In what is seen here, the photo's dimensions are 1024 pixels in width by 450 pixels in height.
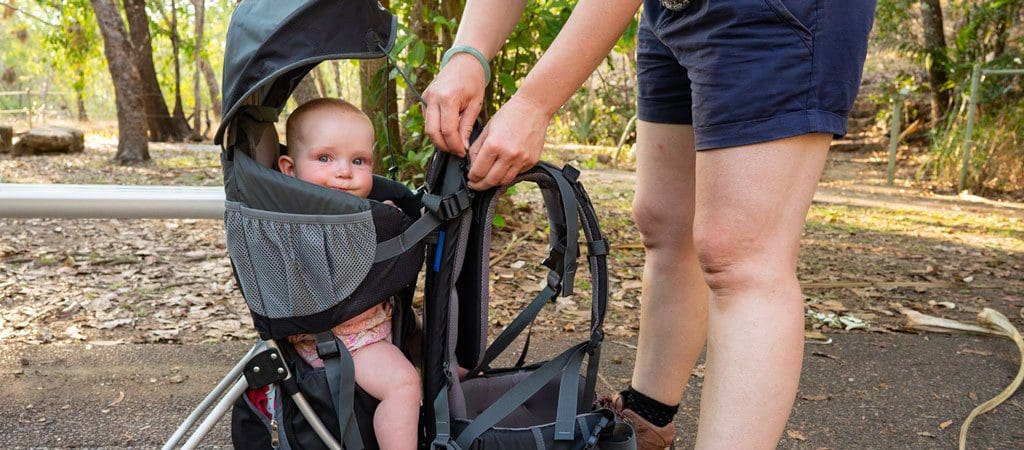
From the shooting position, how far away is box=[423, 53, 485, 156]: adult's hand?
5.25 ft

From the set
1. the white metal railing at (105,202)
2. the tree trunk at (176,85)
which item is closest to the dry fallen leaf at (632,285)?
the white metal railing at (105,202)

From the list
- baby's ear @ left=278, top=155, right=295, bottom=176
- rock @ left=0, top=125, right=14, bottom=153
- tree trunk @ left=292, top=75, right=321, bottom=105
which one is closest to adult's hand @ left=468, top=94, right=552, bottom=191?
baby's ear @ left=278, top=155, right=295, bottom=176

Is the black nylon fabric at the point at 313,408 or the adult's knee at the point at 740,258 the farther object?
the black nylon fabric at the point at 313,408

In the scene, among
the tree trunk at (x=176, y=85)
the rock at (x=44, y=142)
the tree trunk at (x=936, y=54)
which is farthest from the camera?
the tree trunk at (x=176, y=85)

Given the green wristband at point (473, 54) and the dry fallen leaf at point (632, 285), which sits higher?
the green wristband at point (473, 54)

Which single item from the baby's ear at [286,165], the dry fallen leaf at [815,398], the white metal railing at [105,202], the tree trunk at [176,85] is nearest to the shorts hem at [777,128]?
the baby's ear at [286,165]

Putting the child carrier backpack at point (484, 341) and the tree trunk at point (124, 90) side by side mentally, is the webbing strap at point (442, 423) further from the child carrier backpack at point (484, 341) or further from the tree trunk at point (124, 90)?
the tree trunk at point (124, 90)

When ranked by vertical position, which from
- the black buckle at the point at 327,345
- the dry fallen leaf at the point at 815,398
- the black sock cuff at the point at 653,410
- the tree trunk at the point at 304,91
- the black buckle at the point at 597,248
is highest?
the tree trunk at the point at 304,91

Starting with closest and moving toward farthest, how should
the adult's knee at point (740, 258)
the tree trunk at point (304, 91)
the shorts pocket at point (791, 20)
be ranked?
the shorts pocket at point (791, 20) → the adult's knee at point (740, 258) → the tree trunk at point (304, 91)

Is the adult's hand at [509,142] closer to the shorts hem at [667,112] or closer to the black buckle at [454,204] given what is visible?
the black buckle at [454,204]

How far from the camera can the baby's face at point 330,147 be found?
69.7 inches

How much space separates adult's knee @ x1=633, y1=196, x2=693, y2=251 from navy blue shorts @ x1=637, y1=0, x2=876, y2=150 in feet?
1.65

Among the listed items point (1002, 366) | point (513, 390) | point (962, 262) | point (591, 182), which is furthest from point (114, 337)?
point (591, 182)

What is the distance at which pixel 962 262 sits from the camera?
4.87 m
